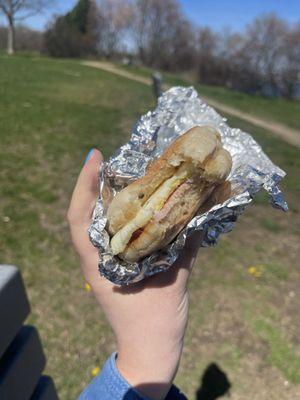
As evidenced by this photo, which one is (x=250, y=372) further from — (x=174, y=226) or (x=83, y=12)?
(x=83, y=12)

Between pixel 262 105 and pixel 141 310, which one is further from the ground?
pixel 141 310

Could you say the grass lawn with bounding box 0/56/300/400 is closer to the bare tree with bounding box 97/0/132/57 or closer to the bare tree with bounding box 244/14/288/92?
the bare tree with bounding box 97/0/132/57

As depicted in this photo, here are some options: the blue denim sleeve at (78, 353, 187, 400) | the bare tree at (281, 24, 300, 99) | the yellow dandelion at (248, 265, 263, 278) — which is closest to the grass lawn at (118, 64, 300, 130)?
the bare tree at (281, 24, 300, 99)

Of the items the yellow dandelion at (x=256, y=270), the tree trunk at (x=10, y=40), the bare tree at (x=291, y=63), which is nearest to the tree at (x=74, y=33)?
the tree trunk at (x=10, y=40)

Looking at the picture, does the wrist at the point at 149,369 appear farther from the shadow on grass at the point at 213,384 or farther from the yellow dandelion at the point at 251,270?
the yellow dandelion at the point at 251,270

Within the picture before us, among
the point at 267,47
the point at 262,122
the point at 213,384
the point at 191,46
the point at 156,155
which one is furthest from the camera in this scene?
the point at 191,46

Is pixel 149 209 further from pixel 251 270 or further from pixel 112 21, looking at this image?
pixel 112 21

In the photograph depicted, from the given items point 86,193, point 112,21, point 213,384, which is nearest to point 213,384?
point 213,384
